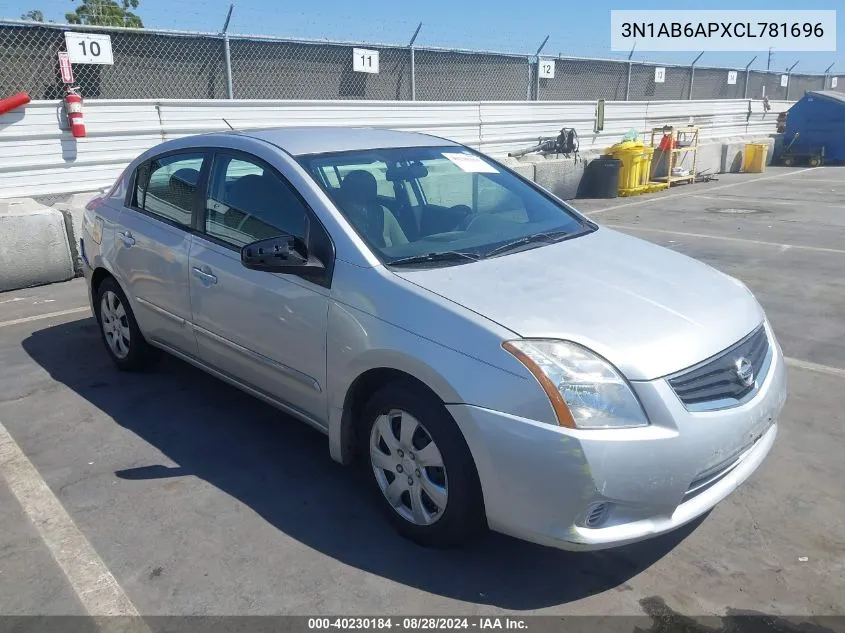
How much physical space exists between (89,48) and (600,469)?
9.34 metres

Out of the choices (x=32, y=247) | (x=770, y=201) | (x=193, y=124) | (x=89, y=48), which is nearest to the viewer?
Answer: (x=32, y=247)

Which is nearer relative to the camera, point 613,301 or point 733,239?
point 613,301

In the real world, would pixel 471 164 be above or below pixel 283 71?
below

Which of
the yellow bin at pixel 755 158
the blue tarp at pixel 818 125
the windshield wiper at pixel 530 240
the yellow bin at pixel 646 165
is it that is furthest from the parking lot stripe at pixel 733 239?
the blue tarp at pixel 818 125

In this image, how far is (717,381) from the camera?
2650 mm

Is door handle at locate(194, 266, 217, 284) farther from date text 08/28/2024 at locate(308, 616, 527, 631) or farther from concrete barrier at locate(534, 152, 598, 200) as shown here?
concrete barrier at locate(534, 152, 598, 200)

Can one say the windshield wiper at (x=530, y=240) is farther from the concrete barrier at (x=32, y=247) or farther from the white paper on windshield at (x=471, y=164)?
the concrete barrier at (x=32, y=247)

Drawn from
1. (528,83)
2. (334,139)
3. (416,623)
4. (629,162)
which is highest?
(528,83)

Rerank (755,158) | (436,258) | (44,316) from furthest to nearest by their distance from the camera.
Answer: (755,158) < (44,316) < (436,258)

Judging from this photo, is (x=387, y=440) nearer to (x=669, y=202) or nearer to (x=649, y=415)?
(x=649, y=415)

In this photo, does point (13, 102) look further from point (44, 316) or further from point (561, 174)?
point (561, 174)

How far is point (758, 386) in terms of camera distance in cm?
283

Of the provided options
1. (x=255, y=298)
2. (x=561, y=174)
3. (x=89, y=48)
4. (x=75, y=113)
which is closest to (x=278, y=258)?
(x=255, y=298)

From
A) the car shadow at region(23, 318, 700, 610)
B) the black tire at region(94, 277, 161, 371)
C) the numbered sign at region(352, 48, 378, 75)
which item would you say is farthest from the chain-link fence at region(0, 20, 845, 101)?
the black tire at region(94, 277, 161, 371)
